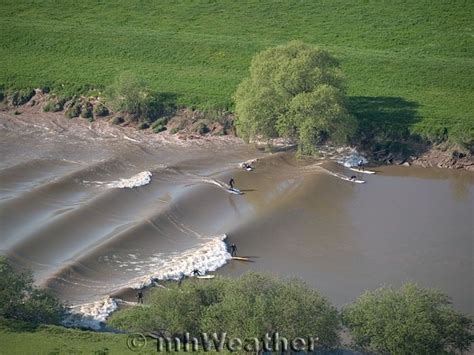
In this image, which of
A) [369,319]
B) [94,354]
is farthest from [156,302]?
[369,319]

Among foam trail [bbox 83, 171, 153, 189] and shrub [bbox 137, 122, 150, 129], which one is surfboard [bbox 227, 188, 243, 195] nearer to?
foam trail [bbox 83, 171, 153, 189]

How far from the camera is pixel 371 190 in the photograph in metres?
66.2

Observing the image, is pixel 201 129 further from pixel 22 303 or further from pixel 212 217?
pixel 22 303

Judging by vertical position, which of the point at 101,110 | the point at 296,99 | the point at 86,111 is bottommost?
the point at 86,111

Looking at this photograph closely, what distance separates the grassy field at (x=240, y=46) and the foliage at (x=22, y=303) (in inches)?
1309

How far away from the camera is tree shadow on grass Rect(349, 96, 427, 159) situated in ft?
236

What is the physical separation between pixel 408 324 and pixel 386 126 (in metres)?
32.4

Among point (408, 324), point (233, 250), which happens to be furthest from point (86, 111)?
point (408, 324)

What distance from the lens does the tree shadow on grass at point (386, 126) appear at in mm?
71875

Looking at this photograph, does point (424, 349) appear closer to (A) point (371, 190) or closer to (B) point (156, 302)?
(B) point (156, 302)

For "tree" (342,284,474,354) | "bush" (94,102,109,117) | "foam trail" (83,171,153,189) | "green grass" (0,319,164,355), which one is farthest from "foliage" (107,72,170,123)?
"tree" (342,284,474,354)

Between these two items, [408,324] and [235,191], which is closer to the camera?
[408,324]

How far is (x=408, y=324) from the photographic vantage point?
4284 centimetres

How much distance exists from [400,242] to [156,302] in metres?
19.2
